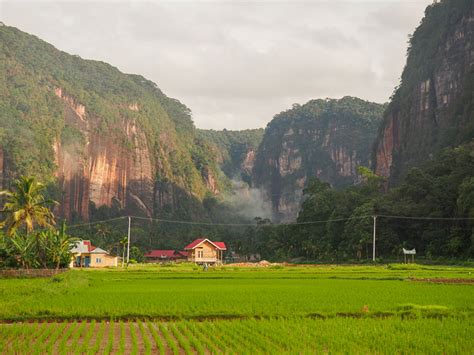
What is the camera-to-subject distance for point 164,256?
364 feet

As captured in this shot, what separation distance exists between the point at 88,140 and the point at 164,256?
46.3 m

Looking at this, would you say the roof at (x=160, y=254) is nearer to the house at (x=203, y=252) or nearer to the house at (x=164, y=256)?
the house at (x=164, y=256)

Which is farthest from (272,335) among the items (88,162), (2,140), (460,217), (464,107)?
(88,162)

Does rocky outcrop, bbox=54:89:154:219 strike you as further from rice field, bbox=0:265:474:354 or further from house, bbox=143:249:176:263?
rice field, bbox=0:265:474:354

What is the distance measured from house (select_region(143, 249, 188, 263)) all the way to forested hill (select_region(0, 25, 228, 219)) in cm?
2848

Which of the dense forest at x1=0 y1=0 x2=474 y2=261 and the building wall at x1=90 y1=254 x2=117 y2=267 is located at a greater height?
the dense forest at x1=0 y1=0 x2=474 y2=261

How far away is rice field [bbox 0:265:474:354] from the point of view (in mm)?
15180

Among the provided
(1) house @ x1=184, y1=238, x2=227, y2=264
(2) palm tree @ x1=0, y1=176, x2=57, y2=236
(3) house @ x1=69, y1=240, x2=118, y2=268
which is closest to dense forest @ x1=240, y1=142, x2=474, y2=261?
(1) house @ x1=184, y1=238, x2=227, y2=264

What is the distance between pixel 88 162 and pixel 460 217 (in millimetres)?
92056

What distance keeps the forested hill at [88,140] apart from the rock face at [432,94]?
56449 millimetres

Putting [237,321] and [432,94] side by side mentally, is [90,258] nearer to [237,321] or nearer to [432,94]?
[237,321]

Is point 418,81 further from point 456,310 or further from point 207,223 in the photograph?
point 456,310

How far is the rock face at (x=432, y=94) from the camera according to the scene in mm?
Result: 104225

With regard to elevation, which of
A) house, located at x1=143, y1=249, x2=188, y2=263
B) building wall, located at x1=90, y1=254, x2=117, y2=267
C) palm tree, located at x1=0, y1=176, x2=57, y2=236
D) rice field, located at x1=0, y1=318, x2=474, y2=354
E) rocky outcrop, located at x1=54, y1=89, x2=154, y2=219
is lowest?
rice field, located at x1=0, y1=318, x2=474, y2=354
